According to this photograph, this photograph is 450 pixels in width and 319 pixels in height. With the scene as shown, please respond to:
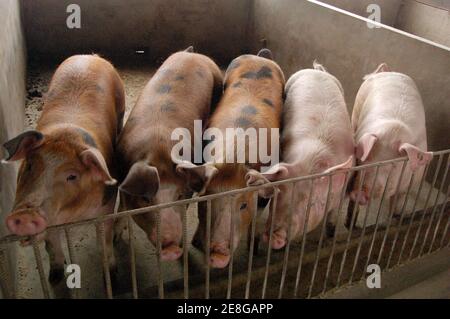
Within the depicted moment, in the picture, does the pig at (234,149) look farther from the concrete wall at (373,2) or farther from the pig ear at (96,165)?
the concrete wall at (373,2)

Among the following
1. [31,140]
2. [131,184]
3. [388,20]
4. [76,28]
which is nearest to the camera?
[31,140]

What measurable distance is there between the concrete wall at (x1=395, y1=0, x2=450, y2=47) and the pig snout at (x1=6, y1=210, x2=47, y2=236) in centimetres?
693

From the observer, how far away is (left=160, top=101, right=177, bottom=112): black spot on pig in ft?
10.4

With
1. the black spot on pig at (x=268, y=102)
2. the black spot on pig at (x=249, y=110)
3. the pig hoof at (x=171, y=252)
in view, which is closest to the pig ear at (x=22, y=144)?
the pig hoof at (x=171, y=252)

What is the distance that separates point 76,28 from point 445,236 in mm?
5937

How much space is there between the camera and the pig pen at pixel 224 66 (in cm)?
280

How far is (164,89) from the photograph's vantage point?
342 cm

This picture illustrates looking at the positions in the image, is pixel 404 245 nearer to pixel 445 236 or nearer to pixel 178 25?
pixel 445 236

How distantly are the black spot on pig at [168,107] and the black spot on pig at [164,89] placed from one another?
18cm

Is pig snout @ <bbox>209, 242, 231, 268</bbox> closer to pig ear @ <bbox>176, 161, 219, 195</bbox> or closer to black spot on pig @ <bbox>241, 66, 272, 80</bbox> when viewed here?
pig ear @ <bbox>176, 161, 219, 195</bbox>

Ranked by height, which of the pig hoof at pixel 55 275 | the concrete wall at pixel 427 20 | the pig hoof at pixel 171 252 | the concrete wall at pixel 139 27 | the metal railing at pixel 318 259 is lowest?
the pig hoof at pixel 55 275

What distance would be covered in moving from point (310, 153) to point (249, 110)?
61 centimetres
